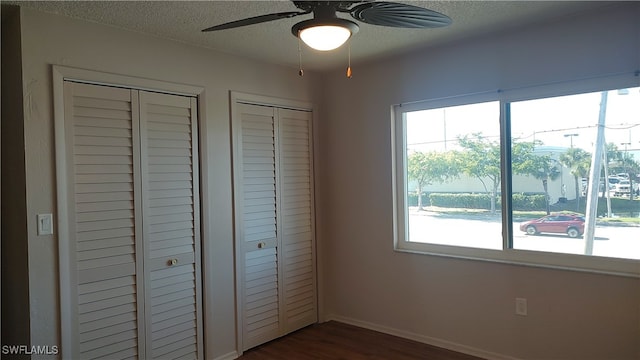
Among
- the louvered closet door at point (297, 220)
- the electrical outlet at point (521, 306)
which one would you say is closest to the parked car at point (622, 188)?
the electrical outlet at point (521, 306)

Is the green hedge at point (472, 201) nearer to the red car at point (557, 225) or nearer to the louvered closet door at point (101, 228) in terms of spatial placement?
the red car at point (557, 225)

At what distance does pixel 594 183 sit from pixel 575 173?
4.9 inches

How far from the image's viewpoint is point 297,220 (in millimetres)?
3861

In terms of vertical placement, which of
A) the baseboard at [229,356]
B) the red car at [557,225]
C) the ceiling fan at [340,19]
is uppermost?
the ceiling fan at [340,19]

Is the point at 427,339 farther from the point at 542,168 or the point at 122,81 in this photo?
the point at 122,81

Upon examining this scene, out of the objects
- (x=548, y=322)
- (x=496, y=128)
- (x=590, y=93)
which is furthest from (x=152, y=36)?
(x=548, y=322)

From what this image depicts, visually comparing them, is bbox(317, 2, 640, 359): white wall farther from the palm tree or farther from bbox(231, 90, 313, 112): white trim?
the palm tree

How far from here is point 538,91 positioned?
115 inches

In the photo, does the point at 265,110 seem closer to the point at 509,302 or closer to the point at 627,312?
the point at 509,302

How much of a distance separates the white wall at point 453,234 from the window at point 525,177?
11 cm

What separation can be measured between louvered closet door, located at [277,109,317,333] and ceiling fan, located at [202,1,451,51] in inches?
80.5

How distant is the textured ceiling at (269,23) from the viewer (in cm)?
237

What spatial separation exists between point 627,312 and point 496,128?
1.41 metres

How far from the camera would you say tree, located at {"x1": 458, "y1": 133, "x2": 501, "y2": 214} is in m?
3.18
